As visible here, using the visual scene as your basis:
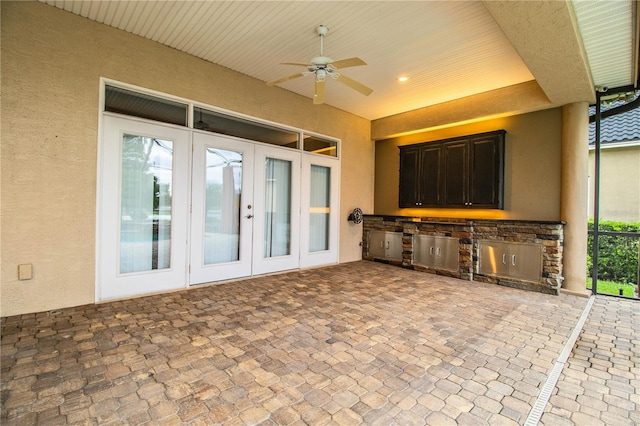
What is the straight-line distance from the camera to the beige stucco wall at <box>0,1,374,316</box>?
2971 millimetres

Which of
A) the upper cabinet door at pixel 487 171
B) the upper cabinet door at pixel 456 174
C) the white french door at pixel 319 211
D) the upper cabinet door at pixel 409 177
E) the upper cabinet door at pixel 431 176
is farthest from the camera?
the upper cabinet door at pixel 409 177

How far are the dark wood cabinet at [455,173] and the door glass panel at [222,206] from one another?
11.7 ft

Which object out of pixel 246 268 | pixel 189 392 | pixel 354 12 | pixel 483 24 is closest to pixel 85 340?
pixel 189 392

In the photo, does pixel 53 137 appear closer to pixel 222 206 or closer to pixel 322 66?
pixel 222 206

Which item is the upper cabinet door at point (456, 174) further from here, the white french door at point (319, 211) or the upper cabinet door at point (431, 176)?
the white french door at point (319, 211)

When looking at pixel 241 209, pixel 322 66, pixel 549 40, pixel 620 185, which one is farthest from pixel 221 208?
pixel 620 185

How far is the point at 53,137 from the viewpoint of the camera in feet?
10.4

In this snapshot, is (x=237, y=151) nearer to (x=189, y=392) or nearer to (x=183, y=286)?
(x=183, y=286)

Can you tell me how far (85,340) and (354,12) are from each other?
13.0 feet

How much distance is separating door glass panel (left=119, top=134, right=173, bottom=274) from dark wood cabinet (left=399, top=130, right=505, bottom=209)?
178 inches

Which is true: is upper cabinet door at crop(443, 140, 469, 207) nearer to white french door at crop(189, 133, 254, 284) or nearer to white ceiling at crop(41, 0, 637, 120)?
white ceiling at crop(41, 0, 637, 120)

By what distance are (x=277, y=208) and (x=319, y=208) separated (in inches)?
40.3

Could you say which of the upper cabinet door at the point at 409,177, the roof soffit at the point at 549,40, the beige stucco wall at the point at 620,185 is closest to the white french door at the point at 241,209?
the upper cabinet door at the point at 409,177

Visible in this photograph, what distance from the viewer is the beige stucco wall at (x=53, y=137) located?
297cm
